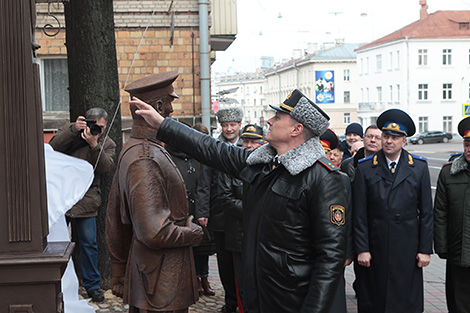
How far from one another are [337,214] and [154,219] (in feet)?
3.69

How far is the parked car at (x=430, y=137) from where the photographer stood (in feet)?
216

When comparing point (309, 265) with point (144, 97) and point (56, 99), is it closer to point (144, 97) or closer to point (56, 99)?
point (144, 97)

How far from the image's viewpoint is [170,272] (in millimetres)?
4117

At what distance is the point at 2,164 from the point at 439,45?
7852 centimetres

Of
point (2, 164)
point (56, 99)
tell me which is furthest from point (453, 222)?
point (56, 99)

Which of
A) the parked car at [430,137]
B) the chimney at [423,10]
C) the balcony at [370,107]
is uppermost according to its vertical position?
the chimney at [423,10]

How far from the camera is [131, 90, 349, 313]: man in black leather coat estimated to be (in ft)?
11.7

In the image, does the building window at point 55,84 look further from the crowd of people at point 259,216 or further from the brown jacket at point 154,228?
the brown jacket at point 154,228

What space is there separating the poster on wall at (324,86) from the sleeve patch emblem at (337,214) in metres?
92.1

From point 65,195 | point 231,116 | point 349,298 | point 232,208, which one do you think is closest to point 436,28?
point 349,298

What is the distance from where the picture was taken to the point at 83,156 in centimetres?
669

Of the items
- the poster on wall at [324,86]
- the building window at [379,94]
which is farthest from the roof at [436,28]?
the poster on wall at [324,86]

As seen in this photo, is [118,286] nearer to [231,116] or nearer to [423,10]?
[231,116]

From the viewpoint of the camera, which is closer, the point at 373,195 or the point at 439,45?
the point at 373,195
